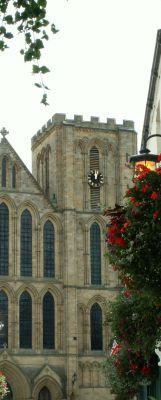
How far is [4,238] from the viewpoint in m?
62.6

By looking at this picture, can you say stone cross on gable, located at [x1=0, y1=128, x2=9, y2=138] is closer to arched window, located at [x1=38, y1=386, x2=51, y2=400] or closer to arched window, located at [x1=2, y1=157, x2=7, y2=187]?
arched window, located at [x1=2, y1=157, x2=7, y2=187]

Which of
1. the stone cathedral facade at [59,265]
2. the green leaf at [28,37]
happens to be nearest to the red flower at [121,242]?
the green leaf at [28,37]

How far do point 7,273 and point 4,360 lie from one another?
557cm

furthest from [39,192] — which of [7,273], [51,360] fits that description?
[51,360]

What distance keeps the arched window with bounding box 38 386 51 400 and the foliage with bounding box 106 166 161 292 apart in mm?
48271

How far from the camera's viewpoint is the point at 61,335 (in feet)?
204

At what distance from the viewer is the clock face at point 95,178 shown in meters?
66.1

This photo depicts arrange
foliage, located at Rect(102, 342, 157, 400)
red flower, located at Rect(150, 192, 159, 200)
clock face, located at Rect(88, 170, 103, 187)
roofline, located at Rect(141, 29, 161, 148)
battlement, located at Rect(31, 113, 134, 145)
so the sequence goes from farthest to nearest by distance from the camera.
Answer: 1. battlement, located at Rect(31, 113, 134, 145)
2. clock face, located at Rect(88, 170, 103, 187)
3. roofline, located at Rect(141, 29, 161, 148)
4. foliage, located at Rect(102, 342, 157, 400)
5. red flower, located at Rect(150, 192, 159, 200)

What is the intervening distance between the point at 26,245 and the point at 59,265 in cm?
258

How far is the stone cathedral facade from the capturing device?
200 ft

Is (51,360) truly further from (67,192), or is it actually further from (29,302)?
(67,192)

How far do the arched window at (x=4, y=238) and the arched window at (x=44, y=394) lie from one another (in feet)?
25.4

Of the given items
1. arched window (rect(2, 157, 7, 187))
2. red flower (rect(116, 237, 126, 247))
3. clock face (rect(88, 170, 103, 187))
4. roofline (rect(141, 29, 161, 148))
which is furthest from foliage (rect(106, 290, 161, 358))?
clock face (rect(88, 170, 103, 187))

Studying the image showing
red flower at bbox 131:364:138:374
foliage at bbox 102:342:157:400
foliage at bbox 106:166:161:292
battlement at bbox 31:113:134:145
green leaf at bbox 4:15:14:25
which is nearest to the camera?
green leaf at bbox 4:15:14:25
